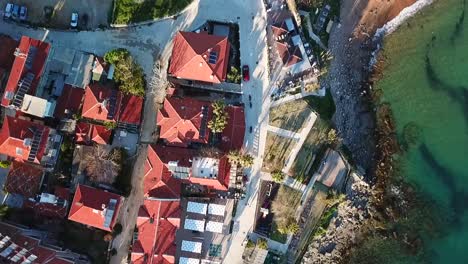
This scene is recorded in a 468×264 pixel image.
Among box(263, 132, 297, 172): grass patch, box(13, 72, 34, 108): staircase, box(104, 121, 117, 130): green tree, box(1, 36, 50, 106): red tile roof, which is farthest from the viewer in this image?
box(263, 132, 297, 172): grass patch

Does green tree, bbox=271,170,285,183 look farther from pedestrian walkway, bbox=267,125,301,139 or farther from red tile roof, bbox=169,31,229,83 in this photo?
red tile roof, bbox=169,31,229,83

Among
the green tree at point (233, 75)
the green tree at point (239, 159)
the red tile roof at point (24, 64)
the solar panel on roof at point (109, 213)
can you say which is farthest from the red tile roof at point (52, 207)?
the green tree at point (233, 75)

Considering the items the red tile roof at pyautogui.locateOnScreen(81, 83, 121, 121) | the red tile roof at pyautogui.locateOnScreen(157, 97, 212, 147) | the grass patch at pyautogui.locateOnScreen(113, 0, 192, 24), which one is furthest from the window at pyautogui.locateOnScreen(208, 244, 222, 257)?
the grass patch at pyautogui.locateOnScreen(113, 0, 192, 24)

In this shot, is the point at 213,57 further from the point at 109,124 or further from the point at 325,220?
the point at 325,220

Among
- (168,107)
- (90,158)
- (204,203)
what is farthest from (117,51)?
(204,203)

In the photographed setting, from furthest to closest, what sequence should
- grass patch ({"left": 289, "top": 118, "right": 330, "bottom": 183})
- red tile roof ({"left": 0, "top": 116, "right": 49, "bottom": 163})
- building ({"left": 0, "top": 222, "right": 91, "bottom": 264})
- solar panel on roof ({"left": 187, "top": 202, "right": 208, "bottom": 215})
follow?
grass patch ({"left": 289, "top": 118, "right": 330, "bottom": 183}) → solar panel on roof ({"left": 187, "top": 202, "right": 208, "bottom": 215}) → red tile roof ({"left": 0, "top": 116, "right": 49, "bottom": 163}) → building ({"left": 0, "top": 222, "right": 91, "bottom": 264})

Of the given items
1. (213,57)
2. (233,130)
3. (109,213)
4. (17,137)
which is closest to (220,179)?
(233,130)

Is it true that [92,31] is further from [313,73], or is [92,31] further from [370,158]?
[370,158]

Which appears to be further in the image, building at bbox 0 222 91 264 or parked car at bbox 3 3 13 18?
parked car at bbox 3 3 13 18
